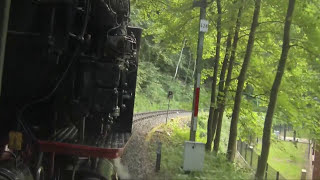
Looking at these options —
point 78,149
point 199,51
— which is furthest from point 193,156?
point 78,149

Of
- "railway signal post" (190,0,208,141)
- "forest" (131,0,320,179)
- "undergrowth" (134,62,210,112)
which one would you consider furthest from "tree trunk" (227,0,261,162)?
"undergrowth" (134,62,210,112)

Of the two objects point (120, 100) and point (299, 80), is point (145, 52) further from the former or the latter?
point (120, 100)

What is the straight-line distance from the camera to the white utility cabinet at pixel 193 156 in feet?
29.1

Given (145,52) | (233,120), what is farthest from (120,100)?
(145,52)

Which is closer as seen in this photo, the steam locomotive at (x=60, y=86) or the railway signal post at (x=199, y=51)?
Answer: the steam locomotive at (x=60, y=86)

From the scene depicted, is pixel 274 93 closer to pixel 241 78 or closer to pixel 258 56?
pixel 241 78

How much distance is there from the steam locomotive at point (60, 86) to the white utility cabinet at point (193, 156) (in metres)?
3.74

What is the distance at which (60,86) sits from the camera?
16.5ft

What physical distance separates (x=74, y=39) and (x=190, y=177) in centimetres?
506

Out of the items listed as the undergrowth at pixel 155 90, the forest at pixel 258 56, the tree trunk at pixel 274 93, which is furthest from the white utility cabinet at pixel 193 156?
the undergrowth at pixel 155 90

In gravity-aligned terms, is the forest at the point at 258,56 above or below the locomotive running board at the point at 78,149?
above

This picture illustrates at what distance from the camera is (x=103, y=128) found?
5.52 meters

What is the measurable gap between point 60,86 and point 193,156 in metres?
4.80

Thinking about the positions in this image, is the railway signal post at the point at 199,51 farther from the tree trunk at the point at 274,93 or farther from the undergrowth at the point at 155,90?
the undergrowth at the point at 155,90
